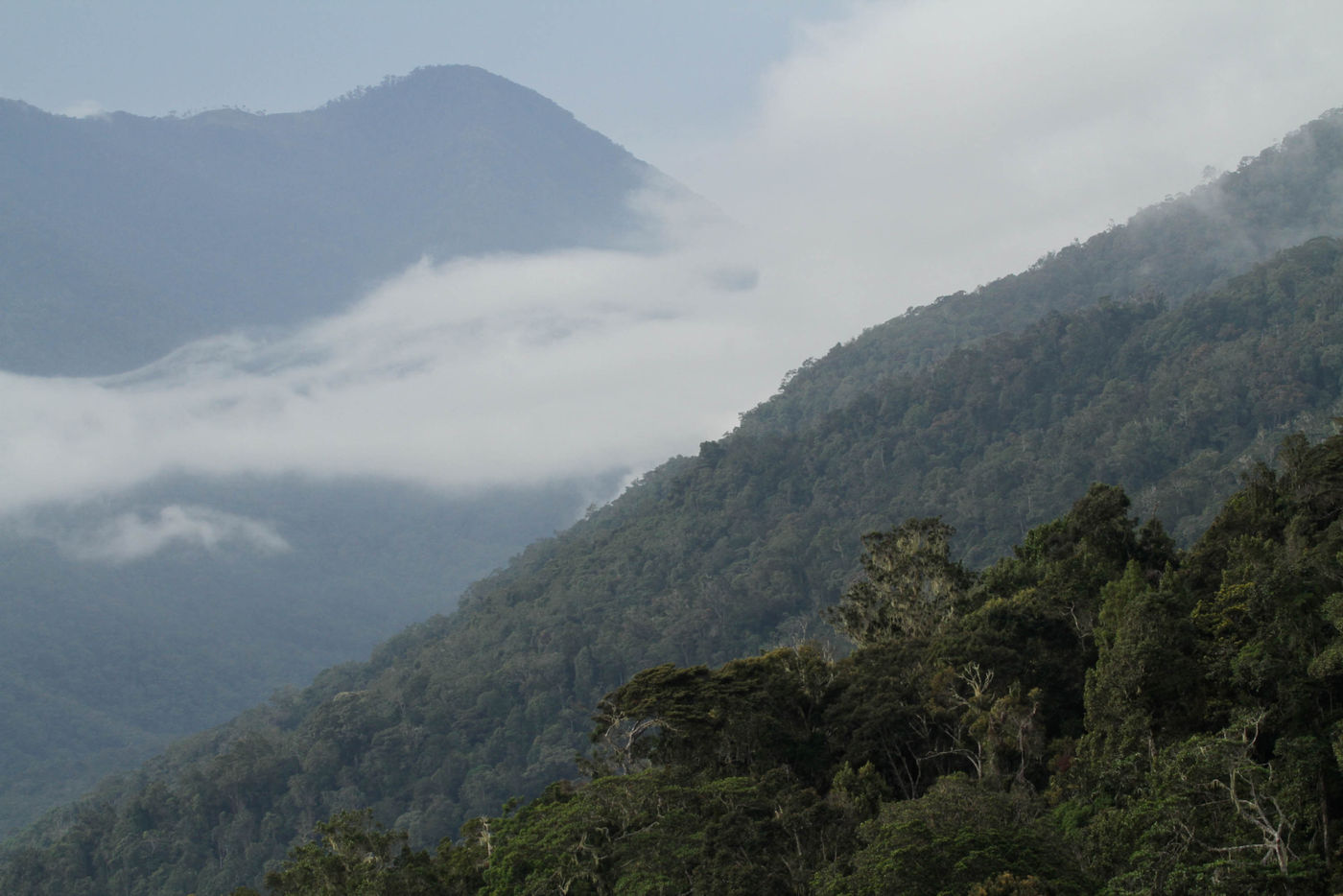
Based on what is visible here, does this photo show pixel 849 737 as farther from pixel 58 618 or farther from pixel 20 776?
pixel 58 618

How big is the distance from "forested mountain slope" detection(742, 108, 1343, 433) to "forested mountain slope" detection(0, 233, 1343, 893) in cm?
2453

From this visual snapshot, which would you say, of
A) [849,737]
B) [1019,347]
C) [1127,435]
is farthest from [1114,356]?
[849,737]

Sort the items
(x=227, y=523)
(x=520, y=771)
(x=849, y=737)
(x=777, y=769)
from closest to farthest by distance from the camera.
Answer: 1. (x=777, y=769)
2. (x=849, y=737)
3. (x=520, y=771)
4. (x=227, y=523)

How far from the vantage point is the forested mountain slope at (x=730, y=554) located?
227 ft

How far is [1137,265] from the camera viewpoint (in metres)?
139

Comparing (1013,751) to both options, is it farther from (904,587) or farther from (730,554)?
(730,554)

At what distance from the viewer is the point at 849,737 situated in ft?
92.0

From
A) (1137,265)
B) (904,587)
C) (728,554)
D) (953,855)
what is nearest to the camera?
(953,855)

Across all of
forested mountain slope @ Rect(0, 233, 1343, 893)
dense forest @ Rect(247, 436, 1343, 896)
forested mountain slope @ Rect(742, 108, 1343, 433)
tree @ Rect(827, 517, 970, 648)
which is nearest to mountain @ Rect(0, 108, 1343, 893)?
forested mountain slope @ Rect(0, 233, 1343, 893)

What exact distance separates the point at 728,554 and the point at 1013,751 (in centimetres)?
6901

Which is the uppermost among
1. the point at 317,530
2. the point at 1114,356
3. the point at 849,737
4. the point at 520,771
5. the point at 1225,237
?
the point at 317,530

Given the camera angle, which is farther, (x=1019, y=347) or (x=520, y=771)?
(x=1019, y=347)

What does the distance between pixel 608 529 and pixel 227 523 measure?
106 meters

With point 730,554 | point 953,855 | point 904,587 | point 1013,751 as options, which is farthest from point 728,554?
point 953,855
